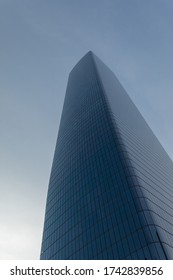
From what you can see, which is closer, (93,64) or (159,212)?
(159,212)

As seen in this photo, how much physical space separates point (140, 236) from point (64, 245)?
2750cm

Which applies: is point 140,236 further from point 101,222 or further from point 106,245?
point 101,222

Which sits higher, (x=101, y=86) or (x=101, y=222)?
(x=101, y=86)

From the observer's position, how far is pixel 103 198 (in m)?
64.9

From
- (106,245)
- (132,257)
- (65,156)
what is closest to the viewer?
(132,257)

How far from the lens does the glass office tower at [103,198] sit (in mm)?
50250

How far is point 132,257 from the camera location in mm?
46906

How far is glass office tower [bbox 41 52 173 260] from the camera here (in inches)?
1978
